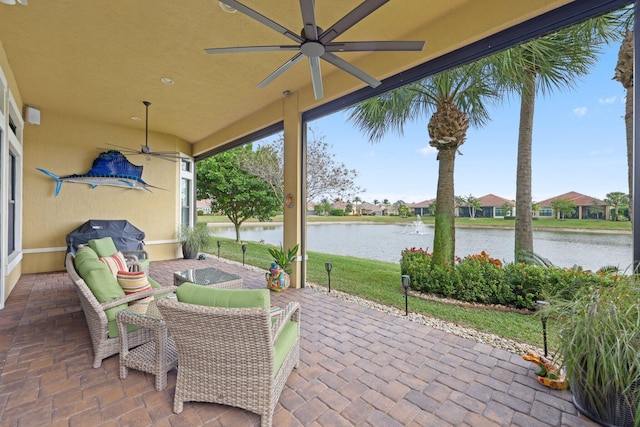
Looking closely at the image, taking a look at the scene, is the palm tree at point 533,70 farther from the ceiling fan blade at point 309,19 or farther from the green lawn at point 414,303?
the ceiling fan blade at point 309,19

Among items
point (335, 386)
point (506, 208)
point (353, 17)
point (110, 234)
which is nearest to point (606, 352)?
point (335, 386)

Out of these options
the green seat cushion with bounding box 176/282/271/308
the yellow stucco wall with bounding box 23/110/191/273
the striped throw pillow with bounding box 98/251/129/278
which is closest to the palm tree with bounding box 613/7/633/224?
the green seat cushion with bounding box 176/282/271/308

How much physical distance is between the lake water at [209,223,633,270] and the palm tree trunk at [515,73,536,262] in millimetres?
112

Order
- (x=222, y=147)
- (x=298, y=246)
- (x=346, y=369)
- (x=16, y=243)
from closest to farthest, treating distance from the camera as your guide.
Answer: (x=346, y=369)
(x=298, y=246)
(x=16, y=243)
(x=222, y=147)

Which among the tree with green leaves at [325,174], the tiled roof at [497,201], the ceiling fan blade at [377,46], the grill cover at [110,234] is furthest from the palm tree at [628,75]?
the grill cover at [110,234]

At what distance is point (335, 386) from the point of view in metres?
2.31

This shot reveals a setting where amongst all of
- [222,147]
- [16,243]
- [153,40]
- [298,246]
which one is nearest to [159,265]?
[16,243]

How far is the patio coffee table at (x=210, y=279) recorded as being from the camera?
12.5ft

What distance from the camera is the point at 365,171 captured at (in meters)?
8.22

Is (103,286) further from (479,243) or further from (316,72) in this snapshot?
(479,243)

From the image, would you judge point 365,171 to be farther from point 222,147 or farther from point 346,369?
point 346,369

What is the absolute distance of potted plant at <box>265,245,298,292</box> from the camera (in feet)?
16.5

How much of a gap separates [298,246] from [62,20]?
169 inches

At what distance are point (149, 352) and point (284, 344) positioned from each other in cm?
126
